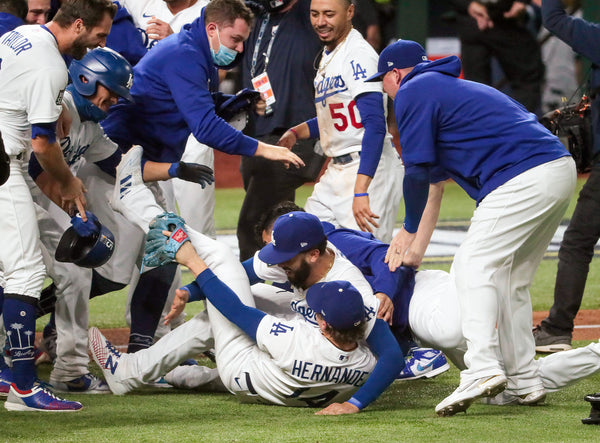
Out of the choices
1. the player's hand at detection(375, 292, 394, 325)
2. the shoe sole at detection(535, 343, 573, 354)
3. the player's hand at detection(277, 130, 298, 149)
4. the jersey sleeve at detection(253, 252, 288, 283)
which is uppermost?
the player's hand at detection(277, 130, 298, 149)

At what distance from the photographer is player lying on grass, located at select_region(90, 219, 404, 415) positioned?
14.9 ft

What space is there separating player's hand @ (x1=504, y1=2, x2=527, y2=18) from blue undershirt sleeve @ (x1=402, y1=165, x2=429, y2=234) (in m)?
10.3

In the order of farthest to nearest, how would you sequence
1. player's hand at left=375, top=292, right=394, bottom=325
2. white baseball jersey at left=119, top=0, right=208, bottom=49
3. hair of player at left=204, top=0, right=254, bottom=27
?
white baseball jersey at left=119, top=0, right=208, bottom=49
hair of player at left=204, top=0, right=254, bottom=27
player's hand at left=375, top=292, right=394, bottom=325

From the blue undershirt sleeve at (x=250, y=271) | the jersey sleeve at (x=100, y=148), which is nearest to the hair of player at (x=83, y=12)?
the jersey sleeve at (x=100, y=148)

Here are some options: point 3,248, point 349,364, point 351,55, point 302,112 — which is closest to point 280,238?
point 349,364

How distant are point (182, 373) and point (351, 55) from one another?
87.3 inches

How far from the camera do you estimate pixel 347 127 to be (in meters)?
6.43

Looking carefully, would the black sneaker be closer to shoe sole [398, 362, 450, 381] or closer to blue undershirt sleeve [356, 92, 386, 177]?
shoe sole [398, 362, 450, 381]

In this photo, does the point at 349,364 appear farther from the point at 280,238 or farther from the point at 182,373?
the point at 182,373

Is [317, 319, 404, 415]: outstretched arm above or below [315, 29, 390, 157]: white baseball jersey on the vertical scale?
below

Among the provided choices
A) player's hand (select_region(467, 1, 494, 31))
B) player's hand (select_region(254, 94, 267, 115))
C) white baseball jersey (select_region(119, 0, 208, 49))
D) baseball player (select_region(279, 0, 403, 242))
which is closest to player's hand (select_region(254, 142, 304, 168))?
baseball player (select_region(279, 0, 403, 242))

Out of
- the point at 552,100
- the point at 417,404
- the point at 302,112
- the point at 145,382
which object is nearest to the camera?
the point at 417,404

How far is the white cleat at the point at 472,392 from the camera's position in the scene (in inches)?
171

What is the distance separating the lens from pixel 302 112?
23.5ft
